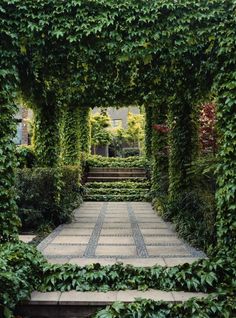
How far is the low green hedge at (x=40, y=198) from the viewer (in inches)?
282

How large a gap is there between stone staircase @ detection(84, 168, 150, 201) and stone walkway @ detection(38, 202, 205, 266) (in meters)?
3.20

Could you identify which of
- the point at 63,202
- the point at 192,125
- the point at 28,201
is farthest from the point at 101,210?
the point at 192,125

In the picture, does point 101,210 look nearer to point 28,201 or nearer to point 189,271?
point 28,201

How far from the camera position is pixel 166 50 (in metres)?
4.84

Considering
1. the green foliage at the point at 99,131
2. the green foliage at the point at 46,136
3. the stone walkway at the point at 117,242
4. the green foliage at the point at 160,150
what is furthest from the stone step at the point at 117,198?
the green foliage at the point at 99,131

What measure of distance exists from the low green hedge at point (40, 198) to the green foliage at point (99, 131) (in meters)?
12.2

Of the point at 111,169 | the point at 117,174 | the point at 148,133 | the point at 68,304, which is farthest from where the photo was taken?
the point at 111,169

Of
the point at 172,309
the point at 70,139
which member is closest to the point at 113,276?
the point at 172,309

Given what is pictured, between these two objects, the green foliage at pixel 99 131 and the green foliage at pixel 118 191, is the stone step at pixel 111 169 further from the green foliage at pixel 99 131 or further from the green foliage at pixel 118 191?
the green foliage at pixel 99 131

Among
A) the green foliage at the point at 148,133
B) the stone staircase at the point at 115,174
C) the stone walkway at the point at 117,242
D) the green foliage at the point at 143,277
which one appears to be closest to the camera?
the green foliage at the point at 143,277

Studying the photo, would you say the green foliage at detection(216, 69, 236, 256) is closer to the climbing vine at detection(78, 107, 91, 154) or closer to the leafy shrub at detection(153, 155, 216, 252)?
the leafy shrub at detection(153, 155, 216, 252)

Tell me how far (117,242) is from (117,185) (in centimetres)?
756

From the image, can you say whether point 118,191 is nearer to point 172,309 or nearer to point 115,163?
point 115,163

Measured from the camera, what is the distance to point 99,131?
2075 cm
